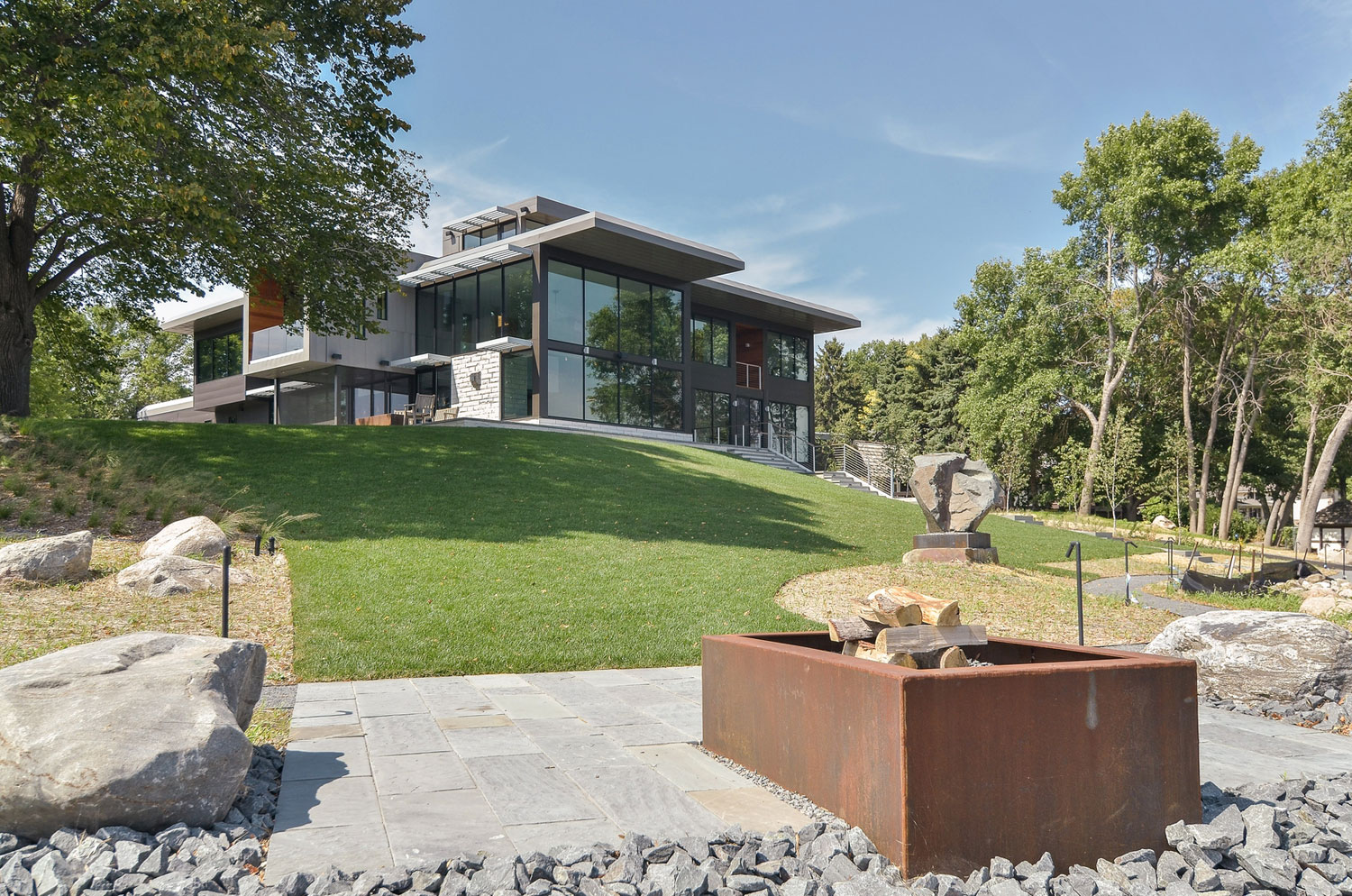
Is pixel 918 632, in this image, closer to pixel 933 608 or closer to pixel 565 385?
pixel 933 608

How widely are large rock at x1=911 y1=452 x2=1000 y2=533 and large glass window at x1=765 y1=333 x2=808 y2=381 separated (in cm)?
1953

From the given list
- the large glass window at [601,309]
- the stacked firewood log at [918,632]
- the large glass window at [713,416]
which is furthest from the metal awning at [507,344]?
the stacked firewood log at [918,632]

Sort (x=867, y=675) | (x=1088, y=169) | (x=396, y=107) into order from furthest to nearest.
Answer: (x=1088, y=169) → (x=396, y=107) → (x=867, y=675)

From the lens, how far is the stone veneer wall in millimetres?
25305

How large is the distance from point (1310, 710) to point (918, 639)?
3.82 m

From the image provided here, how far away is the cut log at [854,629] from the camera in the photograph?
415cm

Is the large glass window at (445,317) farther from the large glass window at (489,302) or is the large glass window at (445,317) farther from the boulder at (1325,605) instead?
the boulder at (1325,605)

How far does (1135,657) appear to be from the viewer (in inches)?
138

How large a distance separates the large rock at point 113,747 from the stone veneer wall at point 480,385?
21786 mm

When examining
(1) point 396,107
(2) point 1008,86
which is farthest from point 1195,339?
(1) point 396,107

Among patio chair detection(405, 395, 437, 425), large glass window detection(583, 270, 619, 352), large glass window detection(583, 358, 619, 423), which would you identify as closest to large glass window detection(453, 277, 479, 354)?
patio chair detection(405, 395, 437, 425)

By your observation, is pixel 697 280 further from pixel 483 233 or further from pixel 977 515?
pixel 977 515

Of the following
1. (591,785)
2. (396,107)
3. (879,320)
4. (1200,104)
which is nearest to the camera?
(591,785)

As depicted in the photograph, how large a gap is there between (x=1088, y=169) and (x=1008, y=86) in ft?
61.9
